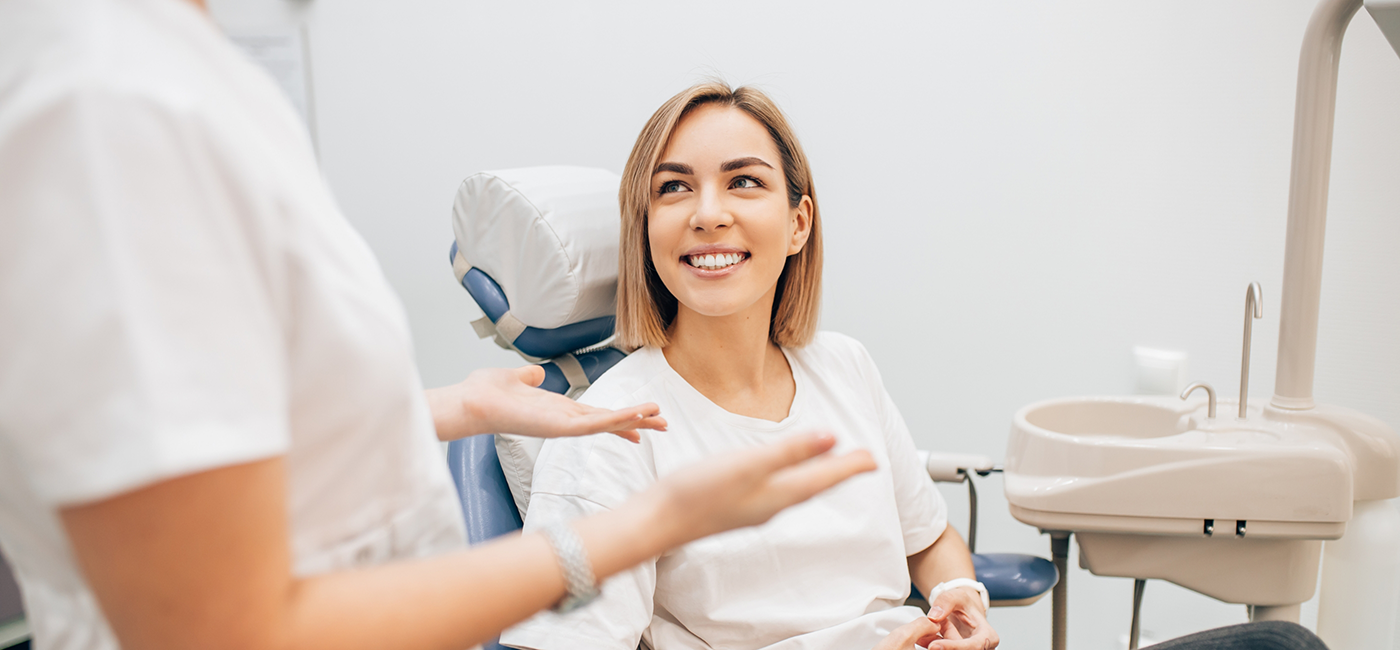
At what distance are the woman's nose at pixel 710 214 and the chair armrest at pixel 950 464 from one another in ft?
1.83

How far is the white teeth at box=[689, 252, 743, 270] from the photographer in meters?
1.10

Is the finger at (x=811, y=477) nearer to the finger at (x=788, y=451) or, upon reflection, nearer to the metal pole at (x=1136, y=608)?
the finger at (x=788, y=451)

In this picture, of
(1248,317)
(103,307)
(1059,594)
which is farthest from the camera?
(1059,594)

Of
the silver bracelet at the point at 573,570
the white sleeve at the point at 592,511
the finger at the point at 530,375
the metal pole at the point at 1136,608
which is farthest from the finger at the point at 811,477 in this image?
the metal pole at the point at 1136,608

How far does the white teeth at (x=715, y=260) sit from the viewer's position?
1.10 meters

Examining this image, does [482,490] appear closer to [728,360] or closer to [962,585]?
[728,360]

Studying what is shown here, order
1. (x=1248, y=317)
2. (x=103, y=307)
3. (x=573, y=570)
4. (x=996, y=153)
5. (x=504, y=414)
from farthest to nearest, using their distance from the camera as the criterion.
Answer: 1. (x=996, y=153)
2. (x=1248, y=317)
3. (x=504, y=414)
4. (x=573, y=570)
5. (x=103, y=307)

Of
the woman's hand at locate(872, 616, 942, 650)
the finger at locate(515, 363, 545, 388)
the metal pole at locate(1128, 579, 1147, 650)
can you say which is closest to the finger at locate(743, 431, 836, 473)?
the finger at locate(515, 363, 545, 388)

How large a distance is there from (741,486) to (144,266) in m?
0.27

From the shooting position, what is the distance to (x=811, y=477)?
436 millimetres

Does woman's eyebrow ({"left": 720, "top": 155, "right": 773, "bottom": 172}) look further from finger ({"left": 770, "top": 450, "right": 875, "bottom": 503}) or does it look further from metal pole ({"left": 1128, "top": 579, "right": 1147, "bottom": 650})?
metal pole ({"left": 1128, "top": 579, "right": 1147, "bottom": 650})

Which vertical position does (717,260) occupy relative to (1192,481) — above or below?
above

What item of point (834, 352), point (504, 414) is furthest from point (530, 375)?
point (834, 352)

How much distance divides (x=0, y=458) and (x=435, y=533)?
195 mm
